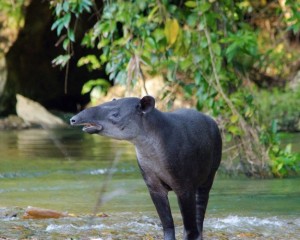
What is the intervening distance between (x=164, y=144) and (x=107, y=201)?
9.25 ft

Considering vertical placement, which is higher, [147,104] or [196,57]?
[147,104]

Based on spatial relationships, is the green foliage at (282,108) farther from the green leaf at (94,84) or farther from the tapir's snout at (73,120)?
the tapir's snout at (73,120)

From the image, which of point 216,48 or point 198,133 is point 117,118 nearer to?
point 198,133

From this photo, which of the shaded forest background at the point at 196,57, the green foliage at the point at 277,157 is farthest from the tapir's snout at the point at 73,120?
the green foliage at the point at 277,157

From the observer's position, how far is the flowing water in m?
6.71

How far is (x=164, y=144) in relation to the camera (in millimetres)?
5762

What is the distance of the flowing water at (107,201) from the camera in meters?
6.71

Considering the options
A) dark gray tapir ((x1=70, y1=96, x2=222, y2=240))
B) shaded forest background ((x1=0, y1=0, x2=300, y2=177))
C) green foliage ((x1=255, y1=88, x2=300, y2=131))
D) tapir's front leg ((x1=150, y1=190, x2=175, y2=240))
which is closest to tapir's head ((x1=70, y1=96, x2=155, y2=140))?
dark gray tapir ((x1=70, y1=96, x2=222, y2=240))

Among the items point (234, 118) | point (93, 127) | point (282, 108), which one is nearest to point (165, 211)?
point (93, 127)

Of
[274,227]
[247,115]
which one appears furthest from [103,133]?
[247,115]

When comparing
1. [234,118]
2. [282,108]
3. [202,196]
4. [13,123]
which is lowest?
[13,123]

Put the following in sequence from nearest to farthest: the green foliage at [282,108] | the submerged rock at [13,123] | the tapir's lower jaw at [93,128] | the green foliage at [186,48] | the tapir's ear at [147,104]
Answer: the tapir's lower jaw at [93,128], the tapir's ear at [147,104], the green foliage at [186,48], the green foliage at [282,108], the submerged rock at [13,123]

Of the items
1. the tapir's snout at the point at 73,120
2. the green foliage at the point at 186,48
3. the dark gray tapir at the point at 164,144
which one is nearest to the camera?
the tapir's snout at the point at 73,120

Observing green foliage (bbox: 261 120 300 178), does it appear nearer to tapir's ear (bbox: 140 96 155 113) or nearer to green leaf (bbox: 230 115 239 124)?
green leaf (bbox: 230 115 239 124)
